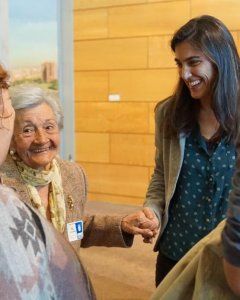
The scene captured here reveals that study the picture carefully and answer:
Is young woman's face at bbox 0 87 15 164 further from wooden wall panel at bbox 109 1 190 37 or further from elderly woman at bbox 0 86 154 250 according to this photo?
wooden wall panel at bbox 109 1 190 37

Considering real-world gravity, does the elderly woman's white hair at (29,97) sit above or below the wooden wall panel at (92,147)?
above

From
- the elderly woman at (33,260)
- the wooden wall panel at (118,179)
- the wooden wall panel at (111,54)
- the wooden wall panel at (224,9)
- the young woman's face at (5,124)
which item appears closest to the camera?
the elderly woman at (33,260)

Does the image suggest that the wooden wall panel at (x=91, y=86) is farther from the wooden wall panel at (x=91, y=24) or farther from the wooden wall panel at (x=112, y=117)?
the wooden wall panel at (x=91, y=24)

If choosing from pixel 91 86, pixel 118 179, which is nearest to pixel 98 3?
pixel 91 86

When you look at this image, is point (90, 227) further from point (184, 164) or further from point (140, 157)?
point (140, 157)

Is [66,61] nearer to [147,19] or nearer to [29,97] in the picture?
[147,19]

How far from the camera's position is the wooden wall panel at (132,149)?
5738 millimetres

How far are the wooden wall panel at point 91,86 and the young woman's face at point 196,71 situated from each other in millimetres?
4298

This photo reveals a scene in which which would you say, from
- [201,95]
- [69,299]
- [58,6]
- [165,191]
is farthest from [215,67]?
[58,6]

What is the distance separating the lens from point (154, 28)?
5.63 metres

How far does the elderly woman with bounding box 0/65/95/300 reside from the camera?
71 centimetres

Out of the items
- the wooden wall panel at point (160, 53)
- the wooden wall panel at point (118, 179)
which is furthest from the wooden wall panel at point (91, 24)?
the wooden wall panel at point (118, 179)

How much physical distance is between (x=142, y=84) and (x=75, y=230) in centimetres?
426

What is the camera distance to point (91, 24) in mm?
6016
